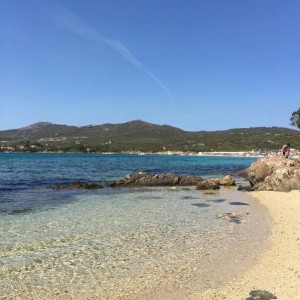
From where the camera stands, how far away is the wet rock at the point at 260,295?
27.2 feet

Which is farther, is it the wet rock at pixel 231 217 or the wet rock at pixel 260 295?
the wet rock at pixel 231 217

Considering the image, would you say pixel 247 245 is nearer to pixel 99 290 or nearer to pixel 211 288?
pixel 211 288

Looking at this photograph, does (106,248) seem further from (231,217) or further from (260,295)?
(231,217)

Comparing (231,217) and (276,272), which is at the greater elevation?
(276,272)

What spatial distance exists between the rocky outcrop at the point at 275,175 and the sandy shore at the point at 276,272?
12.9m

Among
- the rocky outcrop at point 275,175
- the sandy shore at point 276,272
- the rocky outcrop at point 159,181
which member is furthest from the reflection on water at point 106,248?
the rocky outcrop at point 159,181

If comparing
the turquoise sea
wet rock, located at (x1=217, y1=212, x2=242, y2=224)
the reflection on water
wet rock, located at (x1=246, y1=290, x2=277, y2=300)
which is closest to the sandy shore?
wet rock, located at (x1=246, y1=290, x2=277, y2=300)

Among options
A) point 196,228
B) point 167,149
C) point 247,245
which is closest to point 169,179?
point 196,228

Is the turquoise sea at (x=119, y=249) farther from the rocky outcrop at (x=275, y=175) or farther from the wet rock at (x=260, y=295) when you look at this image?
the rocky outcrop at (x=275, y=175)

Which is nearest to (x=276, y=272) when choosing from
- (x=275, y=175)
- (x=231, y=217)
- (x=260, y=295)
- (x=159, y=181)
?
(x=260, y=295)

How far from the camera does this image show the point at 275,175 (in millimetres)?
31453

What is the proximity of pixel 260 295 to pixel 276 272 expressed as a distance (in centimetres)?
212

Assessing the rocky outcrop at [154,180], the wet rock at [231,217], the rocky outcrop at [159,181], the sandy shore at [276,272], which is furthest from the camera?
the rocky outcrop at [154,180]

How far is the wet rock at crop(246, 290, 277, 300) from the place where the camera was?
828 centimetres
